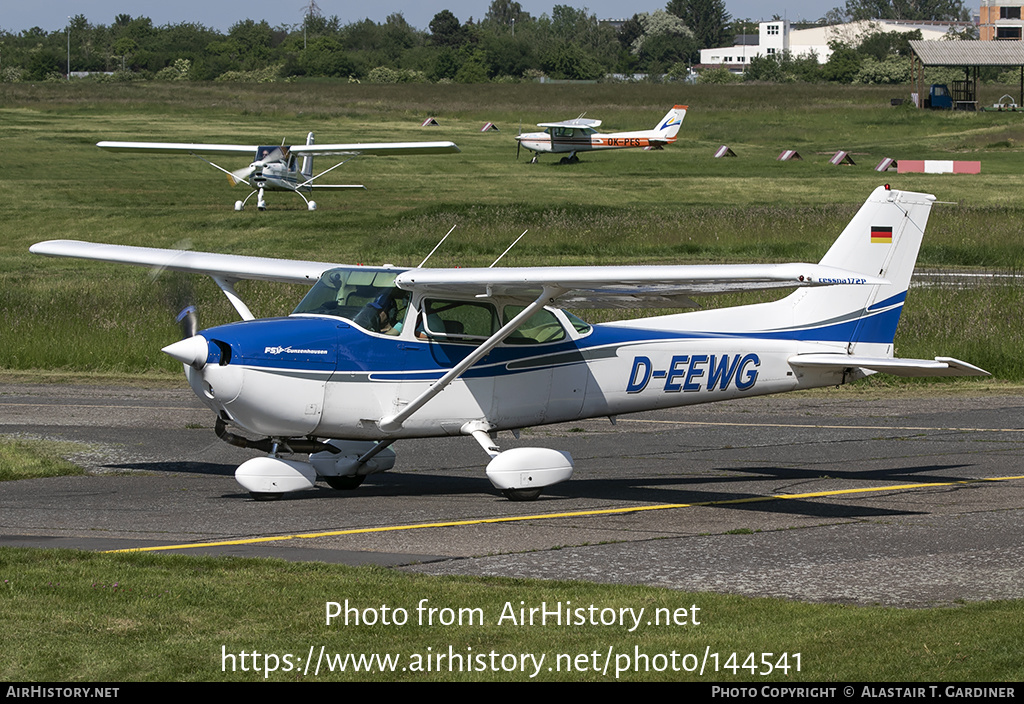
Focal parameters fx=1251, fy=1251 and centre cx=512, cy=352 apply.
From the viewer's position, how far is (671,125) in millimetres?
62562

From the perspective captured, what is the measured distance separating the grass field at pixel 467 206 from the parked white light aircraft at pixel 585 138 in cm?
87

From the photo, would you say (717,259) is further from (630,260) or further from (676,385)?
(676,385)

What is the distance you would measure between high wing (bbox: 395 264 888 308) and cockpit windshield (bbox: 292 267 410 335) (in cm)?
19

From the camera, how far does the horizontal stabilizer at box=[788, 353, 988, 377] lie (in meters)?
10.8

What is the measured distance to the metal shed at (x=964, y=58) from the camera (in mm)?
87062

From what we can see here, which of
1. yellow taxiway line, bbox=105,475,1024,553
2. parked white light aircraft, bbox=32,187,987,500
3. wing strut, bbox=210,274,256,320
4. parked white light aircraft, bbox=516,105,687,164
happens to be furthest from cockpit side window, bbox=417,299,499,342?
parked white light aircraft, bbox=516,105,687,164

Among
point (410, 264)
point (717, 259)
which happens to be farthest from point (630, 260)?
point (410, 264)

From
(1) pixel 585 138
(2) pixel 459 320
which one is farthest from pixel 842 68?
(2) pixel 459 320

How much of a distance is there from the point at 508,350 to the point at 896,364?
3516 millimetres

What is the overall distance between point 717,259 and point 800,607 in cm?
2382

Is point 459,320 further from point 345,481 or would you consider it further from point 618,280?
point 345,481

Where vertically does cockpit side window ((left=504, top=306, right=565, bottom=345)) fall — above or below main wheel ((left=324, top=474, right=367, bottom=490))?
above

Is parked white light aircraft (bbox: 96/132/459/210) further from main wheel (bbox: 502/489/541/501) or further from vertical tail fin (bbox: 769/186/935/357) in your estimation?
main wheel (bbox: 502/489/541/501)

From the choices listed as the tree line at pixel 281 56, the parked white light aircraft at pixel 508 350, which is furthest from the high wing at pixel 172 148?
the tree line at pixel 281 56
